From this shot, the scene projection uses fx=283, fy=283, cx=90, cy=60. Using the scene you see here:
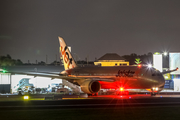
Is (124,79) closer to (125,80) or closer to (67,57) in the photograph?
(125,80)

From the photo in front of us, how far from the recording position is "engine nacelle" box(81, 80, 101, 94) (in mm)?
35969

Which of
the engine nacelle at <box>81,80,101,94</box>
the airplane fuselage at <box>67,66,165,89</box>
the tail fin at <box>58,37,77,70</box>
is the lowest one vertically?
the engine nacelle at <box>81,80,101,94</box>

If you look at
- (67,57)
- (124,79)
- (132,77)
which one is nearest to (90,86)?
(124,79)

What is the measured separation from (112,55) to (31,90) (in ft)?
232

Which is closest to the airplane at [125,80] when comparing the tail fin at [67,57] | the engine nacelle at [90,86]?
the engine nacelle at [90,86]

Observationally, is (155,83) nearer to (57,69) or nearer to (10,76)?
(10,76)

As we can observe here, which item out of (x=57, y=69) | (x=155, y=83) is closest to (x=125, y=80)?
(x=155, y=83)

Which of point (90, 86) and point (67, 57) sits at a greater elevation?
point (67, 57)

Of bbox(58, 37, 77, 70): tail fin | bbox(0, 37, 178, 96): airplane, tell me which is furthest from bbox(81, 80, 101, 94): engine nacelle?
bbox(58, 37, 77, 70): tail fin

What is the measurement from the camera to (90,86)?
35.9m

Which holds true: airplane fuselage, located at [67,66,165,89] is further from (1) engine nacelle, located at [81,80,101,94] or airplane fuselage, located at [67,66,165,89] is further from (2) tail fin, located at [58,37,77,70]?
(2) tail fin, located at [58,37,77,70]

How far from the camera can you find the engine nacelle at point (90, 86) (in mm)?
35969

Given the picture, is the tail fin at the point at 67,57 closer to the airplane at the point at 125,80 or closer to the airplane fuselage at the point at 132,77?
the airplane at the point at 125,80

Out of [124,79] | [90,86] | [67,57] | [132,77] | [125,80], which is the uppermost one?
[67,57]
